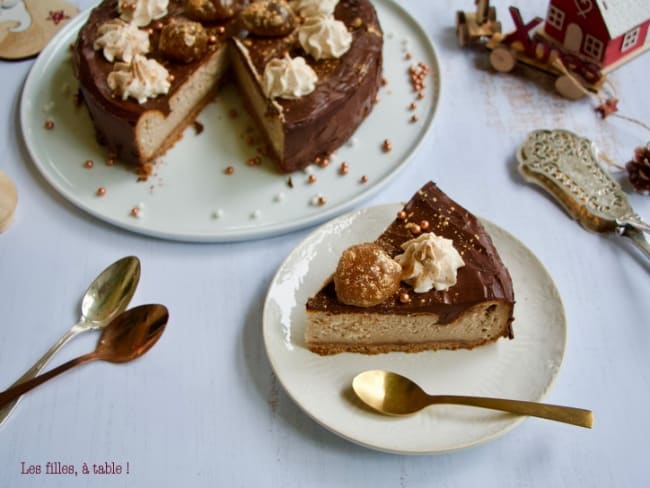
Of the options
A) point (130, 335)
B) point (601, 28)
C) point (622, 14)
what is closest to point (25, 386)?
point (130, 335)

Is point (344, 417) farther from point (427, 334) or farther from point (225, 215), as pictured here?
point (225, 215)

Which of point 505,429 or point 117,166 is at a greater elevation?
point 117,166

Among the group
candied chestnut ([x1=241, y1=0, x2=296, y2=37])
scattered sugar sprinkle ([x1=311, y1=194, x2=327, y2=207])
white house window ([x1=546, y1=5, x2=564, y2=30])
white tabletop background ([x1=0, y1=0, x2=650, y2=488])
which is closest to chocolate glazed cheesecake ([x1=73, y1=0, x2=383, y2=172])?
candied chestnut ([x1=241, y1=0, x2=296, y2=37])

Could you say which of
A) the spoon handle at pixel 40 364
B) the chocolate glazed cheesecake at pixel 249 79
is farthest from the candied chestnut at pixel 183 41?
the spoon handle at pixel 40 364

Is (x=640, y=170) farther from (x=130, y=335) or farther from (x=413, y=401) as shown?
(x=130, y=335)

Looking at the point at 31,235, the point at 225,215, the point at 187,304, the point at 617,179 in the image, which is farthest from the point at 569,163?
the point at 31,235

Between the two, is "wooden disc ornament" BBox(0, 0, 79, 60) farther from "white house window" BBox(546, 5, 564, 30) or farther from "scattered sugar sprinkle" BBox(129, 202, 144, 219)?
"white house window" BBox(546, 5, 564, 30)
